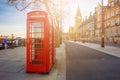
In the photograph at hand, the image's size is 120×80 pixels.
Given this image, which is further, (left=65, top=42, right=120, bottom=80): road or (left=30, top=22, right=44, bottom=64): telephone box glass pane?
(left=30, top=22, right=44, bottom=64): telephone box glass pane

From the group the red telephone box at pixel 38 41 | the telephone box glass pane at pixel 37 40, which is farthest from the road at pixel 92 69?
the telephone box glass pane at pixel 37 40

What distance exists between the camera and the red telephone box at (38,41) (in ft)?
29.3

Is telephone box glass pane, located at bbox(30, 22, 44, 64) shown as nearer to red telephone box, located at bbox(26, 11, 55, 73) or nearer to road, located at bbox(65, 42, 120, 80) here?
red telephone box, located at bbox(26, 11, 55, 73)

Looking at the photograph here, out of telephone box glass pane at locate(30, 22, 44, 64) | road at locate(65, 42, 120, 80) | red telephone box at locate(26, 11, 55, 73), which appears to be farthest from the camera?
telephone box glass pane at locate(30, 22, 44, 64)

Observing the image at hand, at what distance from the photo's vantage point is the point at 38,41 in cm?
920

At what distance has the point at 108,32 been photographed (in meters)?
76.6

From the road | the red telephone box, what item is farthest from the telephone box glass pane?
the road

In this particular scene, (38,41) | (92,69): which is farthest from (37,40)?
(92,69)

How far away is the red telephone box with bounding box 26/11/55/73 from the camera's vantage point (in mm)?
8938

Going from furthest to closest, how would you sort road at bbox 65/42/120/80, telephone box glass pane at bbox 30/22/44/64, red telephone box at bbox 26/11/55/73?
telephone box glass pane at bbox 30/22/44/64
red telephone box at bbox 26/11/55/73
road at bbox 65/42/120/80

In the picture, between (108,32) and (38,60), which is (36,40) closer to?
(38,60)

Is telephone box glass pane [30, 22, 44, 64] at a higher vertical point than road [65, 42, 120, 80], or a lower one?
higher

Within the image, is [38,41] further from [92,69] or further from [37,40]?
[92,69]

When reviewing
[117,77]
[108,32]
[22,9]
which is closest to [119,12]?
[108,32]
